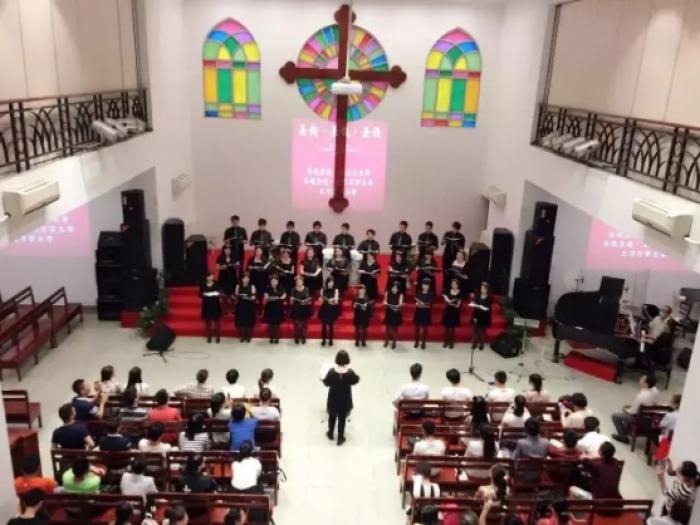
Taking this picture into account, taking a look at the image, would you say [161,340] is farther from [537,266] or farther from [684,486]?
[684,486]

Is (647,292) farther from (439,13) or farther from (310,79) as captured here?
(310,79)

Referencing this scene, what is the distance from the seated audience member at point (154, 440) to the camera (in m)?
6.49

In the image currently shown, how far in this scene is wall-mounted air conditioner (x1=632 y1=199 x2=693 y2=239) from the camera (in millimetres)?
6328

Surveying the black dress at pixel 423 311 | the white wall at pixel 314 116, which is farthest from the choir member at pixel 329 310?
the white wall at pixel 314 116

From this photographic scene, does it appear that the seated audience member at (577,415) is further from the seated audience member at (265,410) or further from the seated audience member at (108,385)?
the seated audience member at (108,385)

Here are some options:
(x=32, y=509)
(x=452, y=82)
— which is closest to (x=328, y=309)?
(x=452, y=82)

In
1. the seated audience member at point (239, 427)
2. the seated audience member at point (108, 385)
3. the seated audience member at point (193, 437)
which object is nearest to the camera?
the seated audience member at point (193, 437)

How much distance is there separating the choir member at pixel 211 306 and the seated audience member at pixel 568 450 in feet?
20.3

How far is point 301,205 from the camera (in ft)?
46.6

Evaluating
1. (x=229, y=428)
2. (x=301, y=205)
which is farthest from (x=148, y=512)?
(x=301, y=205)

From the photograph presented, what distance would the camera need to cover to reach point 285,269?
11.6 metres

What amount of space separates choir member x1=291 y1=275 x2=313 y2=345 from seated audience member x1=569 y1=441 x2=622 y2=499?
5.64 m

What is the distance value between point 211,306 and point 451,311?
4.25m

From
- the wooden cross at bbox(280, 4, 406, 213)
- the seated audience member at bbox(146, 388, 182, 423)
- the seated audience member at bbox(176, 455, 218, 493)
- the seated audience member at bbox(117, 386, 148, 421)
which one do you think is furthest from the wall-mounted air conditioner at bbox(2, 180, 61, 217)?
the wooden cross at bbox(280, 4, 406, 213)
